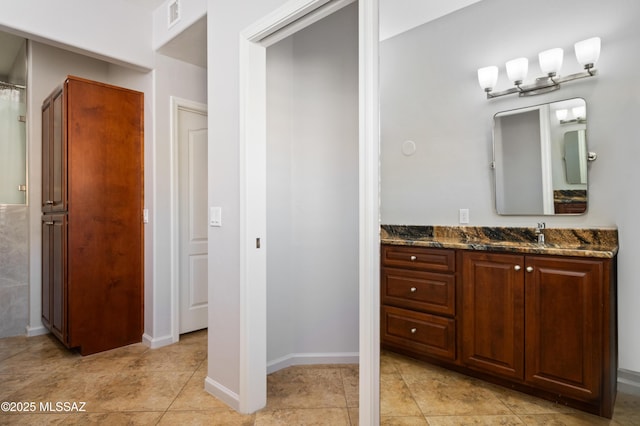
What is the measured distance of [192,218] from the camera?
3.33 meters

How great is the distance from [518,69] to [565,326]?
49.8 inches

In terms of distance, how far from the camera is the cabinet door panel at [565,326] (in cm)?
172

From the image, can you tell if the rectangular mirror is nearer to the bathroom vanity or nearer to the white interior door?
the bathroom vanity

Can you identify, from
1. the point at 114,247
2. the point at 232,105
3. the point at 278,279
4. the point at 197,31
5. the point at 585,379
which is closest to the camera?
the point at 585,379

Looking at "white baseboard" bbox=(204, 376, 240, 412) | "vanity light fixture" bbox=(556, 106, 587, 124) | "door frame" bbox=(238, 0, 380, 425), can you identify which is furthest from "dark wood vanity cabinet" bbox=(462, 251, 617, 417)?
"white baseboard" bbox=(204, 376, 240, 412)

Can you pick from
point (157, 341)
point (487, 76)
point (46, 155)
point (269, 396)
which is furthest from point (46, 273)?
point (487, 76)

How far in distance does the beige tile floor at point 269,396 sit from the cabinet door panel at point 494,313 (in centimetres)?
13

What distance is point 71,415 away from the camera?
6.46 feet

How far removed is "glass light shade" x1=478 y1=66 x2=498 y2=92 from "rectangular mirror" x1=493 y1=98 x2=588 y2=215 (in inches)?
6.7

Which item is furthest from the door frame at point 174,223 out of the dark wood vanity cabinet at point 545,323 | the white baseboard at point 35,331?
the dark wood vanity cabinet at point 545,323

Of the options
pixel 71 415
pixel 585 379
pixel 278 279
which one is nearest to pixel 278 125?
pixel 278 279

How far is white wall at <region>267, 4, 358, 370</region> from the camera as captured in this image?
256 centimetres

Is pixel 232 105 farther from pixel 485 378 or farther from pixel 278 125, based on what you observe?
pixel 485 378

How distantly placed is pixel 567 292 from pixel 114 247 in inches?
119
